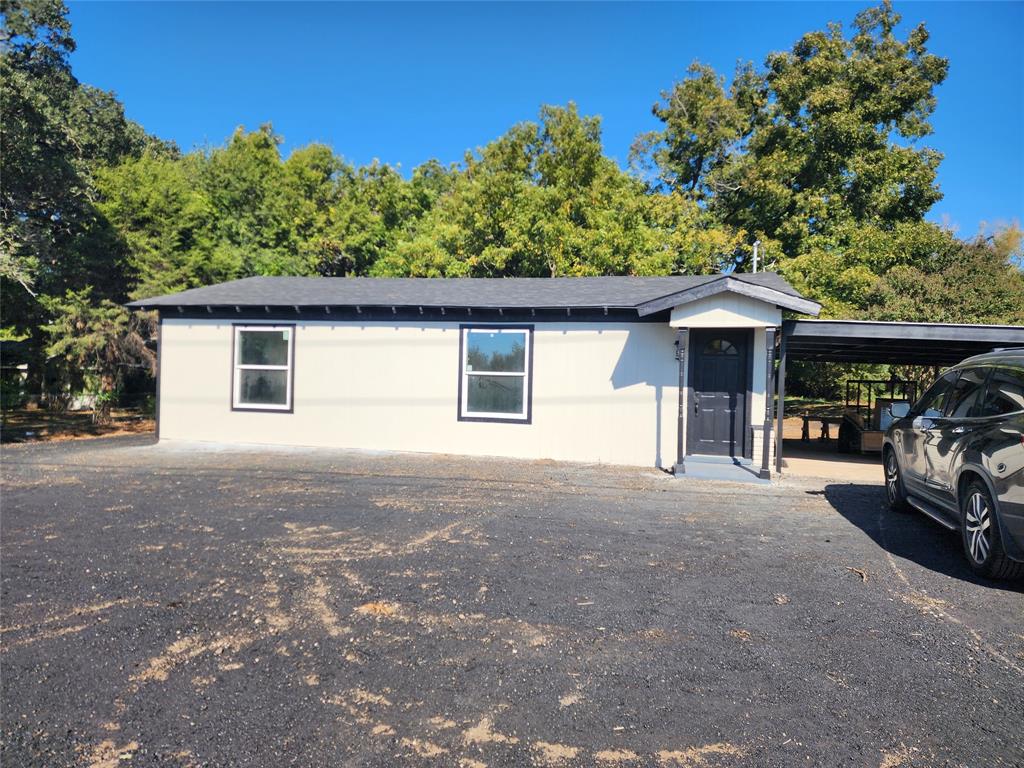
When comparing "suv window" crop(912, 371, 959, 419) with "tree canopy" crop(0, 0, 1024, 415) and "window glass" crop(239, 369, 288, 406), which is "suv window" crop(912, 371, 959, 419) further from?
"tree canopy" crop(0, 0, 1024, 415)

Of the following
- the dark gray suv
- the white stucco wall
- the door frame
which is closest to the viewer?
the dark gray suv

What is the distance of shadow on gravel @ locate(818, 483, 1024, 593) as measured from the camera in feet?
16.0

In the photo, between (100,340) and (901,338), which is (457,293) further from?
(100,340)

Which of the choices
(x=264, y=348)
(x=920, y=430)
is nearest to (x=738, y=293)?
(x=920, y=430)

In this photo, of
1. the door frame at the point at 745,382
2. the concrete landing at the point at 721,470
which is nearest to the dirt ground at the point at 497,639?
the concrete landing at the point at 721,470

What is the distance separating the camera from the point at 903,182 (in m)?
20.4

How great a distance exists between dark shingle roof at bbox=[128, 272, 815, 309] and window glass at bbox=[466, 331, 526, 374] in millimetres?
Answer: 586

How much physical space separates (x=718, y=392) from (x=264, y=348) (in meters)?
8.37

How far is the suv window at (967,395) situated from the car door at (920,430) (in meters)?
0.15

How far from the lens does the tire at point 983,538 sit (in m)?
4.39

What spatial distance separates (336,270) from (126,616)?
Answer: 22.6 m

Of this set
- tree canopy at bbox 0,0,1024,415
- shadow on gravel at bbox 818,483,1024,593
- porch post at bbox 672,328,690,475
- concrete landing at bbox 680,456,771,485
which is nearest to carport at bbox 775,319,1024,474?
concrete landing at bbox 680,456,771,485

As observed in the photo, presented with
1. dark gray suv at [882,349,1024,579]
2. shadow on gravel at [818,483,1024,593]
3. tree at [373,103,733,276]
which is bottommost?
shadow on gravel at [818,483,1024,593]

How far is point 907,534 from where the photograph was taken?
19.7 feet
